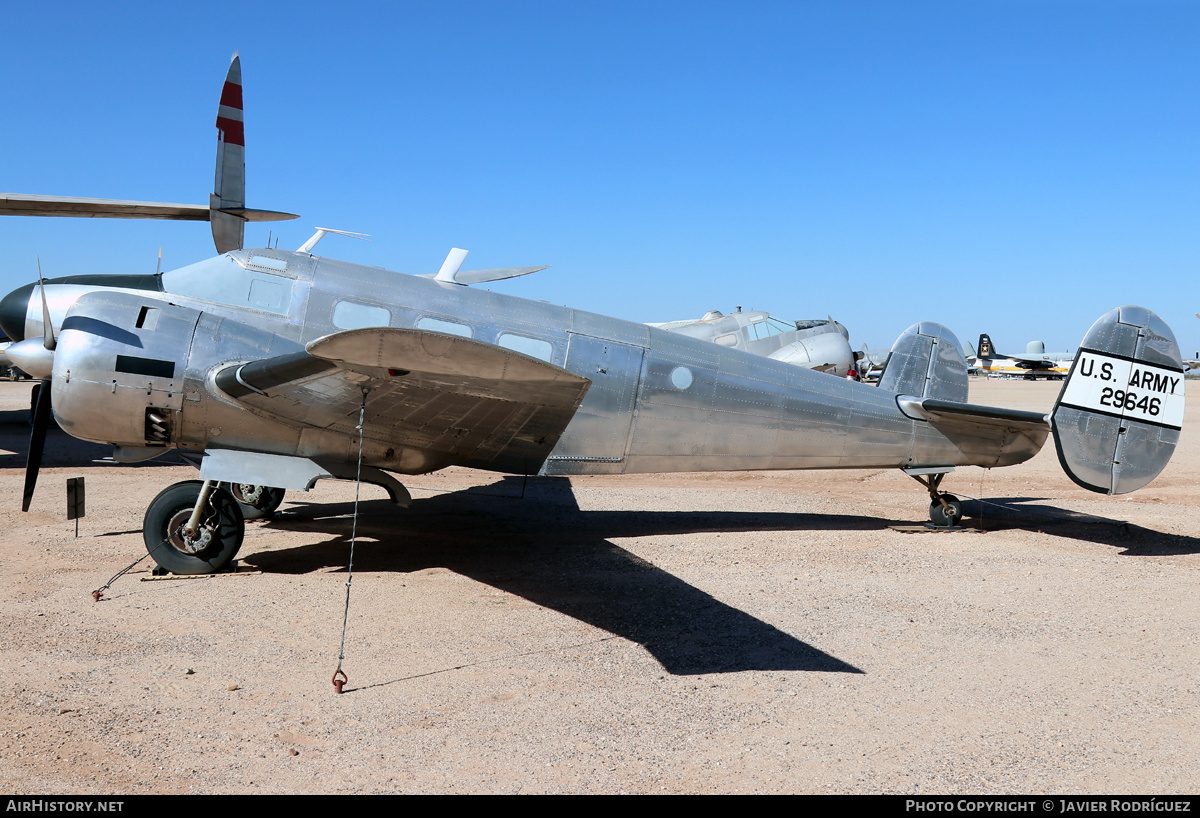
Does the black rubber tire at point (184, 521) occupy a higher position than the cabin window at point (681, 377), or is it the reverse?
the cabin window at point (681, 377)

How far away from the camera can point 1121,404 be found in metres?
9.52

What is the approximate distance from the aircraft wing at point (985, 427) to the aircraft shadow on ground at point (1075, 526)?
3.65 ft

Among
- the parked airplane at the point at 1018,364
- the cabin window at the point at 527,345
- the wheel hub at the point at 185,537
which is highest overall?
the parked airplane at the point at 1018,364

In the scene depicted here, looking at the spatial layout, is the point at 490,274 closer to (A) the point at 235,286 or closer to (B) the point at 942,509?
(A) the point at 235,286

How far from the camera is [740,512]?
39.2ft

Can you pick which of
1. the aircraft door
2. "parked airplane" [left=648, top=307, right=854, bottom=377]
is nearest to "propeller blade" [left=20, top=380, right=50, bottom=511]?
the aircraft door

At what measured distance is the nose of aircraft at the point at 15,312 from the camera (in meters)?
7.66

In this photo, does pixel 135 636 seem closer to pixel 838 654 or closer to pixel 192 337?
pixel 192 337

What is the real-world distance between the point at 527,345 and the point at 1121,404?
23.6 feet

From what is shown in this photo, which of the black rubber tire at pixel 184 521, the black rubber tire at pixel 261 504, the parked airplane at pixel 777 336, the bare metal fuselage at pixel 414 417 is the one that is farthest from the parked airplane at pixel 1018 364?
the black rubber tire at pixel 184 521

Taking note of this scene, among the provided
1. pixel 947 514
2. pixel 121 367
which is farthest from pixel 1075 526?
pixel 121 367

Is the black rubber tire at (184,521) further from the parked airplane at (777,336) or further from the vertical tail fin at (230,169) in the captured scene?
the parked airplane at (777,336)
